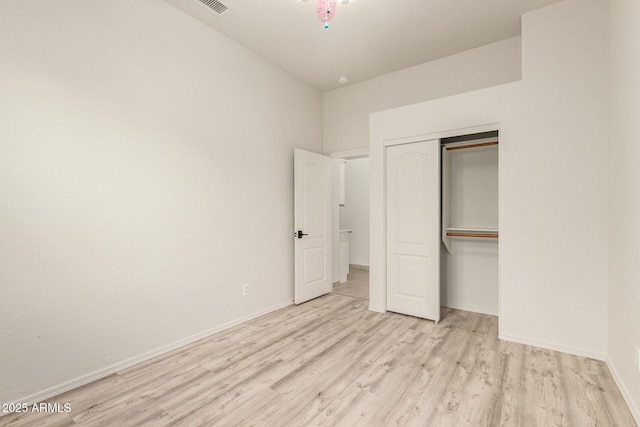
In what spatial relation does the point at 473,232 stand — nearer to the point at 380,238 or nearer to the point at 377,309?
the point at 380,238

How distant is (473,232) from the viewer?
3.71 meters

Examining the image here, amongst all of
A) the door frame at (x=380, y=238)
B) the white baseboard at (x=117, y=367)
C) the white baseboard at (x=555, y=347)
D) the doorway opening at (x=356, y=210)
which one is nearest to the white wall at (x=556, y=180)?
the white baseboard at (x=555, y=347)

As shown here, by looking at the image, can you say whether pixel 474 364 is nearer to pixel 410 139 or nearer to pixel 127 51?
pixel 410 139

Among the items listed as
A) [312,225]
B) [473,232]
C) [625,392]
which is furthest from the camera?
[312,225]

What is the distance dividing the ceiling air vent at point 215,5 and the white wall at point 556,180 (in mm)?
2652

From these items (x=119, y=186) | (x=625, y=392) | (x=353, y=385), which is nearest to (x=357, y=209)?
(x=353, y=385)

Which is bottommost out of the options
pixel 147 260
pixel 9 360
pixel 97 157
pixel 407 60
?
pixel 9 360

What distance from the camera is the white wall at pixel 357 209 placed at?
684 cm

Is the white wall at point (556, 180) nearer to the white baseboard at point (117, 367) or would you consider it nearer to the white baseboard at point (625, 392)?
the white baseboard at point (625, 392)

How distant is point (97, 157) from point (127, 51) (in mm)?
937

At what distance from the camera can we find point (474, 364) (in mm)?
2516

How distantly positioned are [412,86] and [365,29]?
3.89 feet

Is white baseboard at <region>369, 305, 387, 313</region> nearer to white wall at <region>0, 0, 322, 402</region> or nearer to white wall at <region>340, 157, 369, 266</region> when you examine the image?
white wall at <region>0, 0, 322, 402</region>

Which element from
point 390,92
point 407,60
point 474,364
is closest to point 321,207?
point 390,92
